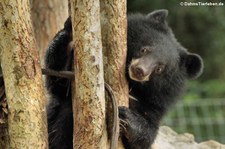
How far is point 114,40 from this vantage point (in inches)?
142

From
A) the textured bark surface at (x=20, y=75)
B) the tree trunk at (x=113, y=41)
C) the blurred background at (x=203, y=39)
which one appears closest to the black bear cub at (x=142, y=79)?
the tree trunk at (x=113, y=41)

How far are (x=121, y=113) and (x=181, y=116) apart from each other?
728cm

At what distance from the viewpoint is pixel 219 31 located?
13555mm

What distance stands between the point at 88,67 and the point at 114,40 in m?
0.41

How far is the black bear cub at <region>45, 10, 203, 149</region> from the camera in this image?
4130 mm

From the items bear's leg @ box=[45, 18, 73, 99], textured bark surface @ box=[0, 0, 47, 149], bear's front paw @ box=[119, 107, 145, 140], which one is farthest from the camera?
bear's leg @ box=[45, 18, 73, 99]

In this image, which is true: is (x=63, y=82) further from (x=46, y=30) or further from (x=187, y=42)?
(x=187, y=42)

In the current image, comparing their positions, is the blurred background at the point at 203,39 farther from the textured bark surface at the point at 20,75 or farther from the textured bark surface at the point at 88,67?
the textured bark surface at the point at 20,75

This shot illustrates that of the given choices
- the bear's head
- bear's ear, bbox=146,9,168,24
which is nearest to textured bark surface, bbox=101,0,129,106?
the bear's head

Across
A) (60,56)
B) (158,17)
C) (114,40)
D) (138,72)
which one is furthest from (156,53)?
(114,40)

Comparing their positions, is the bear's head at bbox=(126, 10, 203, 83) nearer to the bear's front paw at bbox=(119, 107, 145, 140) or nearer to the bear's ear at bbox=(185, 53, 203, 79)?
the bear's ear at bbox=(185, 53, 203, 79)

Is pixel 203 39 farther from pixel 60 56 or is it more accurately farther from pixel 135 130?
pixel 135 130

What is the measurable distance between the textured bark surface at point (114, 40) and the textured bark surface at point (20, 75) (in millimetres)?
550

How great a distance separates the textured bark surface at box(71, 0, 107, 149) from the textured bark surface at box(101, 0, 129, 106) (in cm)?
30
